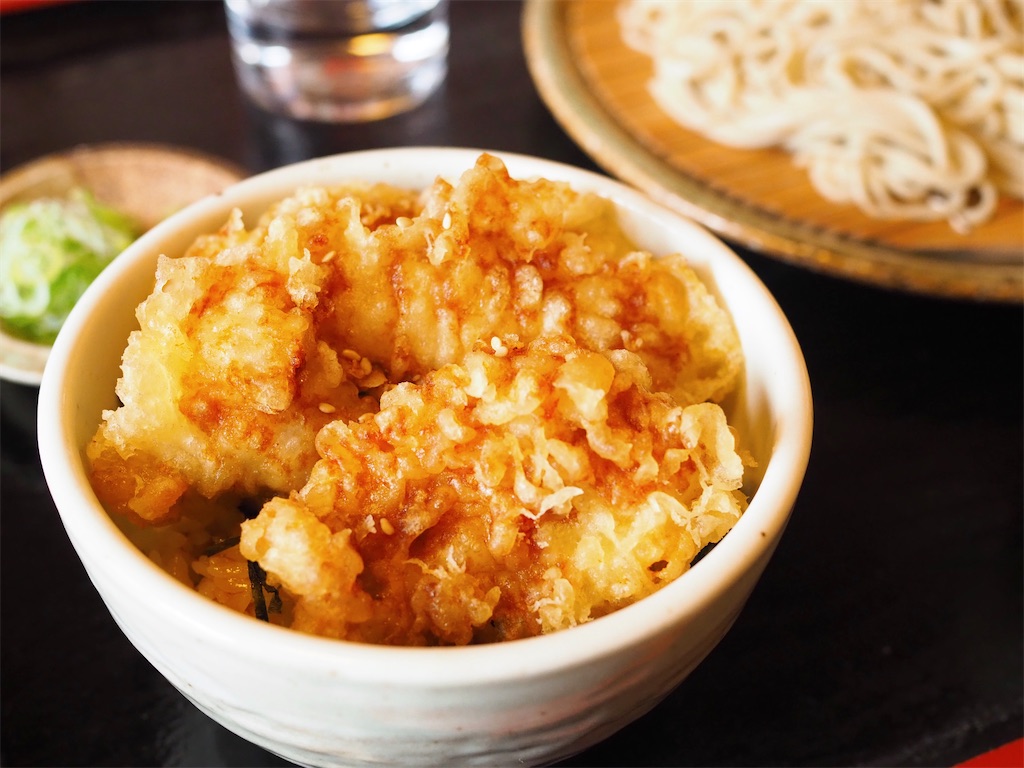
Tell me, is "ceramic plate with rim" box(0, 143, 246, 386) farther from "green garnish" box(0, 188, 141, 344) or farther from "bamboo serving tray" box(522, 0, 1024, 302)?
"bamboo serving tray" box(522, 0, 1024, 302)

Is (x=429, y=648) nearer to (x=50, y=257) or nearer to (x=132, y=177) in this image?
(x=50, y=257)

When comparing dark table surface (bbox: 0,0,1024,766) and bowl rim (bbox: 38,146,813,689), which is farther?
dark table surface (bbox: 0,0,1024,766)

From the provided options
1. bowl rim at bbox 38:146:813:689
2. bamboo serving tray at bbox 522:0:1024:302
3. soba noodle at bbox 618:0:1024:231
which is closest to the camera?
bowl rim at bbox 38:146:813:689

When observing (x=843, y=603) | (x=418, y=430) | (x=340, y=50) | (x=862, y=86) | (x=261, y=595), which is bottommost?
(x=843, y=603)

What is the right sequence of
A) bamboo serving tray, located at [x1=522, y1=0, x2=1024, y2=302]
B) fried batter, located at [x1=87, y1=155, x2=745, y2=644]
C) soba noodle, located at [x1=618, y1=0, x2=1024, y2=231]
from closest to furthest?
fried batter, located at [x1=87, y1=155, x2=745, y2=644], bamboo serving tray, located at [x1=522, y1=0, x2=1024, y2=302], soba noodle, located at [x1=618, y1=0, x2=1024, y2=231]

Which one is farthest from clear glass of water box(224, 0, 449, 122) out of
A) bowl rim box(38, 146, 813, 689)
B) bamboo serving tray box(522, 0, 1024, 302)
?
bowl rim box(38, 146, 813, 689)

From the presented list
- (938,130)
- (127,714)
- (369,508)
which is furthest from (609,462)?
(938,130)

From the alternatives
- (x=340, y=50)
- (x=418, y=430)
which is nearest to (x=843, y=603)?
(x=418, y=430)
